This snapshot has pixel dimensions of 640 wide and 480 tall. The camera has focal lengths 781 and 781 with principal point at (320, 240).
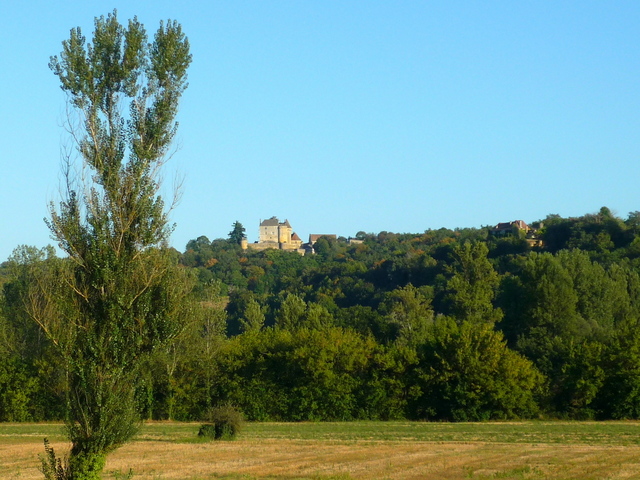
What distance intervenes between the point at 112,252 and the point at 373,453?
1333 cm

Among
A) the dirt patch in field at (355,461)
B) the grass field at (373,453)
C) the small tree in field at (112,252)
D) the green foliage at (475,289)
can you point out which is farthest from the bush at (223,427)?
the green foliage at (475,289)

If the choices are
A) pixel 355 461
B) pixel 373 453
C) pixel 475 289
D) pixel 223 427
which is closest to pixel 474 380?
pixel 223 427

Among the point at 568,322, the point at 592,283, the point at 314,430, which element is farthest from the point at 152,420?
the point at 592,283

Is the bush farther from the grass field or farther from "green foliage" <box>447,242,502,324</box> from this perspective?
"green foliage" <box>447,242,502,324</box>

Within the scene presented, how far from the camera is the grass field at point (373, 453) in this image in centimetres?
2164

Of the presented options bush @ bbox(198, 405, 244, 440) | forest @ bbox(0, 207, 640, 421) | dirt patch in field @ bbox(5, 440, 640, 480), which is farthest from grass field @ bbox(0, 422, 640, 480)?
forest @ bbox(0, 207, 640, 421)

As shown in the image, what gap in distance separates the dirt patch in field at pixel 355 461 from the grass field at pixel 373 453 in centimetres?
3

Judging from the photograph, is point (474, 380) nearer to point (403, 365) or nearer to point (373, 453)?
point (403, 365)

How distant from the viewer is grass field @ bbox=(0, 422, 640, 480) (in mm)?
21641

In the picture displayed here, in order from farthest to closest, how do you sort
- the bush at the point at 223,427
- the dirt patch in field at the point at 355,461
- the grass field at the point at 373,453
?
the bush at the point at 223,427 < the grass field at the point at 373,453 < the dirt patch in field at the point at 355,461

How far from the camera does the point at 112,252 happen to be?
17.2 metres

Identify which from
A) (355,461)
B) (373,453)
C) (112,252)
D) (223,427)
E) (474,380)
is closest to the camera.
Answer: (112,252)

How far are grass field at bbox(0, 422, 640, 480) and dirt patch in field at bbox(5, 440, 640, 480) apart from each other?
0.03m

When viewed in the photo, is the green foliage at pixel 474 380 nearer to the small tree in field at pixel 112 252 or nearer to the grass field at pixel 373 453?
the grass field at pixel 373 453
